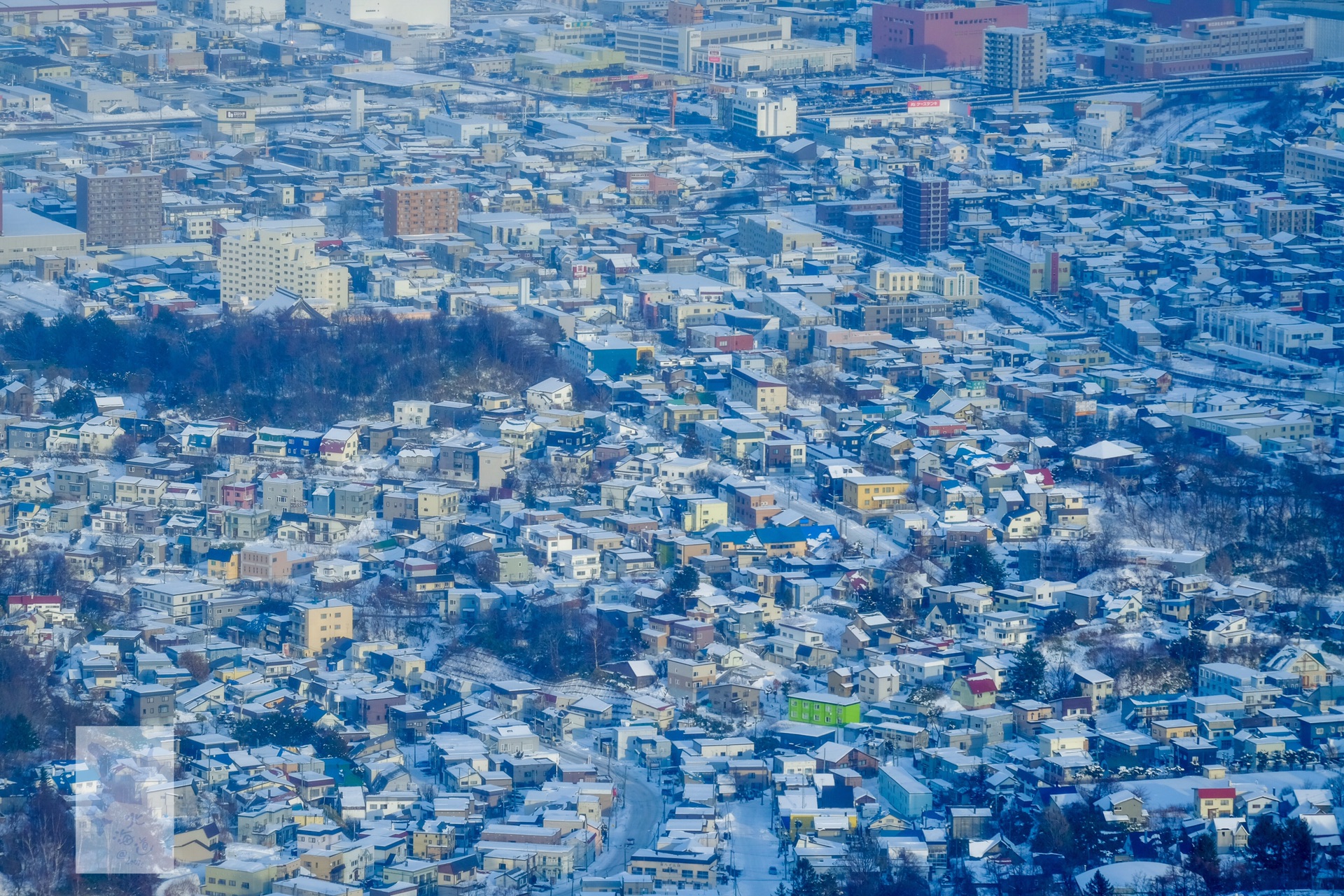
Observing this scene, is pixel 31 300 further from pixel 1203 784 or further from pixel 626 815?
pixel 1203 784

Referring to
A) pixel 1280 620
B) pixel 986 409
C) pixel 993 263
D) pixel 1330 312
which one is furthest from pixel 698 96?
pixel 1280 620

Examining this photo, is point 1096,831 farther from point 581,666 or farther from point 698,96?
point 698,96

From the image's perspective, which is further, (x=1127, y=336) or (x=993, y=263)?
(x=993, y=263)

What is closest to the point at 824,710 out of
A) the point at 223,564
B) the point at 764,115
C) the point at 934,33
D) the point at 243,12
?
the point at 223,564

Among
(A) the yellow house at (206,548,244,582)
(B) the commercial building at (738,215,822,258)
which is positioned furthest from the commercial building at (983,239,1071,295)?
(A) the yellow house at (206,548,244,582)

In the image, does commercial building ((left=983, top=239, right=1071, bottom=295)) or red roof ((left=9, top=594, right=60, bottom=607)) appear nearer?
red roof ((left=9, top=594, right=60, bottom=607))

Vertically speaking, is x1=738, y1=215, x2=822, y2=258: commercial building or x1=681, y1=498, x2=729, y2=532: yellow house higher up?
x1=738, y1=215, x2=822, y2=258: commercial building

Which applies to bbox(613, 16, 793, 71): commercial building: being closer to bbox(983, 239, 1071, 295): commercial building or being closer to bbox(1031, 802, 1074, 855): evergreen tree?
bbox(983, 239, 1071, 295): commercial building
